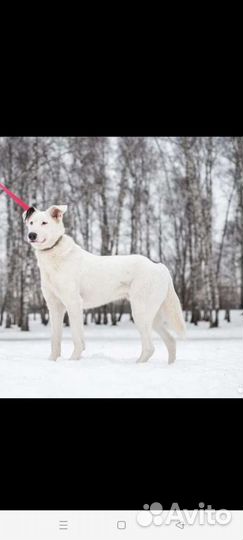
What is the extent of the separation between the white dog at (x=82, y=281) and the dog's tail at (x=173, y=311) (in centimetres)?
1

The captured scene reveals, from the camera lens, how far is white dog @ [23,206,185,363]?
455 centimetres

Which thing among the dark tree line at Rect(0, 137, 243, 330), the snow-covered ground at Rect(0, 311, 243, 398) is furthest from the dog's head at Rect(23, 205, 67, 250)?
the dark tree line at Rect(0, 137, 243, 330)

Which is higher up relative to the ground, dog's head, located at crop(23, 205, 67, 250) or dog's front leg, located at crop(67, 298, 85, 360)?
dog's head, located at crop(23, 205, 67, 250)

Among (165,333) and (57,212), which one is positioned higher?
(57,212)

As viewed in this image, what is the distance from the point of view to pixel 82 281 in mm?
4680

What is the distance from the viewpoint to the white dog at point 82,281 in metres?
4.55

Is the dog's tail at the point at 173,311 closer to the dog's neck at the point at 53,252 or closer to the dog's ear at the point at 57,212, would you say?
the dog's neck at the point at 53,252

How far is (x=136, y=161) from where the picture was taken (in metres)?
15.4

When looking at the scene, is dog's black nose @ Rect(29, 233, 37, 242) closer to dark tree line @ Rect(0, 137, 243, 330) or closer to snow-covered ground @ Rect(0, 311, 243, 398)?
snow-covered ground @ Rect(0, 311, 243, 398)

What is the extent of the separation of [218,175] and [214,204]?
1036 mm

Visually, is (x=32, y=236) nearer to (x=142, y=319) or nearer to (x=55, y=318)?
(x=55, y=318)

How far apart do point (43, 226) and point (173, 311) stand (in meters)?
1.60

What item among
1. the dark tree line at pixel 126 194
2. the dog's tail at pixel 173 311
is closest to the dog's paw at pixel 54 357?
the dog's tail at pixel 173 311

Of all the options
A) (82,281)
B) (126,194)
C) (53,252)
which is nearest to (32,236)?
(53,252)
